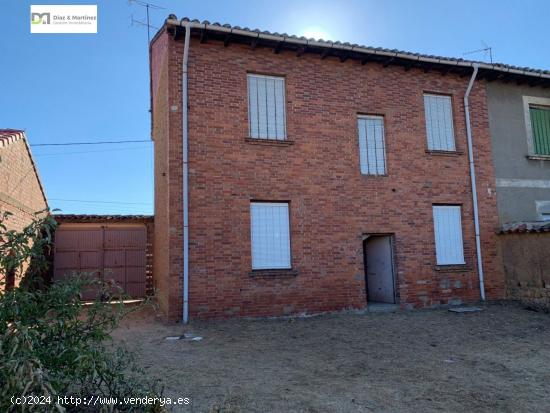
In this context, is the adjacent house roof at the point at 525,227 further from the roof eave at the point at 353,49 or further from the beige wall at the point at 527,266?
the roof eave at the point at 353,49

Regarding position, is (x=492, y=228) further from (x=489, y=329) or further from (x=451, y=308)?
(x=489, y=329)

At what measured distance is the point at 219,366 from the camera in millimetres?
5832

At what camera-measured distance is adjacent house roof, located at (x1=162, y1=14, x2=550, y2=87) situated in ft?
30.3

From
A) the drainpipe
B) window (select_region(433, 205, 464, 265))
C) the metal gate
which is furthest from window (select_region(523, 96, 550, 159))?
the metal gate

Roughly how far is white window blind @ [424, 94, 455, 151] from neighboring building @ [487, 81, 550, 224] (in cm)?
130

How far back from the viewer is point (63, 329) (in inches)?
132

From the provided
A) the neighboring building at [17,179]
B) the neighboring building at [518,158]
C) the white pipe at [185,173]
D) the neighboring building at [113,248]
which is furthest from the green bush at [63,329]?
the neighboring building at [113,248]

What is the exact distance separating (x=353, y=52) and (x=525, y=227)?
610 cm

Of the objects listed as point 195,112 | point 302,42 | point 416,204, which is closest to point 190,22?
point 195,112

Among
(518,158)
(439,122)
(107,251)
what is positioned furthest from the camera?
(107,251)

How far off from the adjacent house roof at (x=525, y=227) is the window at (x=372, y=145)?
3.63 meters

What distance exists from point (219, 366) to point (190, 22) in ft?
22.7

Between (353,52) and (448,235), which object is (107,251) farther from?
(448,235)

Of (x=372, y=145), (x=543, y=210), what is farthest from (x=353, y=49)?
(x=543, y=210)
